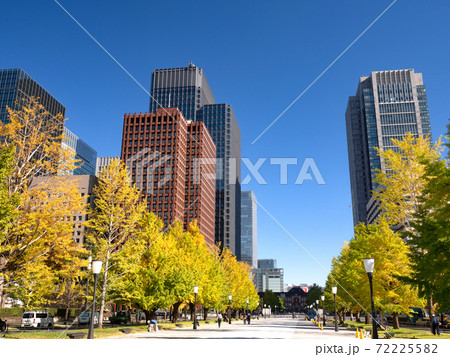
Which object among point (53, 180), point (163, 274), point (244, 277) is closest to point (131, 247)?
point (163, 274)

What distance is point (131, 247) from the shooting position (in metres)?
32.7

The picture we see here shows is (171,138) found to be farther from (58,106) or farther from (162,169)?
(58,106)

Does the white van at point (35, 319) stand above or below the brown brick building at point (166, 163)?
below

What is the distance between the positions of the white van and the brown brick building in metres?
94.2

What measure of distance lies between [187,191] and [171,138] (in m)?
24.4

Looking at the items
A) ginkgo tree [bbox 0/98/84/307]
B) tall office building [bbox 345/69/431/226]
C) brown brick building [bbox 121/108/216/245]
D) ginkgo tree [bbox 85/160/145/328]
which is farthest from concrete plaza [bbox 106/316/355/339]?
tall office building [bbox 345/69/431/226]

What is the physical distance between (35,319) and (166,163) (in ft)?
353

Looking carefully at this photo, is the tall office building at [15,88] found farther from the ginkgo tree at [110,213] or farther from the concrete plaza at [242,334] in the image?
the concrete plaza at [242,334]

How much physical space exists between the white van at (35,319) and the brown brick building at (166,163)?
94162 millimetres

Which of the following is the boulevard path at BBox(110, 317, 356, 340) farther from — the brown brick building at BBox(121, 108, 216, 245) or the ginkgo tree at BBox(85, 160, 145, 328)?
the brown brick building at BBox(121, 108, 216, 245)

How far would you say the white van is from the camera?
38.0m

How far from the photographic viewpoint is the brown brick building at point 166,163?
5477 inches

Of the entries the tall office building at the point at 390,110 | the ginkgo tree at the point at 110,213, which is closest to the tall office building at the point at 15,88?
the ginkgo tree at the point at 110,213

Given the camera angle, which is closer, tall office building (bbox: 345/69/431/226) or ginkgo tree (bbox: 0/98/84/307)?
ginkgo tree (bbox: 0/98/84/307)
